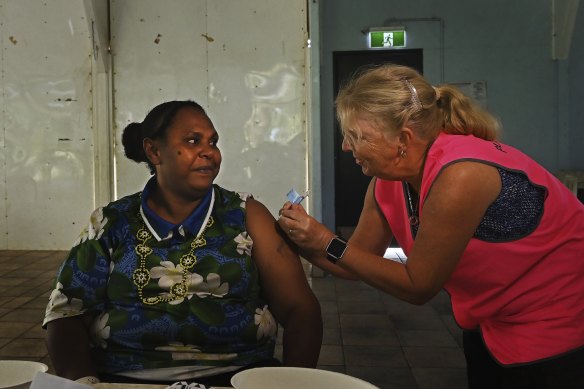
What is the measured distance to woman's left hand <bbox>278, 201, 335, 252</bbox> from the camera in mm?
1501

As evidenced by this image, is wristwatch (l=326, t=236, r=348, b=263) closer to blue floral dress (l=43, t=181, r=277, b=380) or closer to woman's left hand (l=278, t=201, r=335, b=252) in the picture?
woman's left hand (l=278, t=201, r=335, b=252)

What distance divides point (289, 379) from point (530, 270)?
0.70 m

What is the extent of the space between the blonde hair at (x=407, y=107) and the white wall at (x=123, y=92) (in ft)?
14.3

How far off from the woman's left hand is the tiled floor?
1540mm

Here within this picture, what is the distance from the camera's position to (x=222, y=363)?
1510 millimetres

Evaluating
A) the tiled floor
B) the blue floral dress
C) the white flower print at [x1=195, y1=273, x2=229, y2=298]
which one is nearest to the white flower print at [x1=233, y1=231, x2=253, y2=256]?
the blue floral dress

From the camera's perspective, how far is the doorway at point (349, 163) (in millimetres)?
7008

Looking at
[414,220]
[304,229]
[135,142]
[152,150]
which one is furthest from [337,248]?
[135,142]

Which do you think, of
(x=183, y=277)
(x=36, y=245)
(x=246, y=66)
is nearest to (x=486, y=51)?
(x=246, y=66)

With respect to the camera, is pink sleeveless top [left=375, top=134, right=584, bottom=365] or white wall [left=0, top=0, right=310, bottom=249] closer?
pink sleeveless top [left=375, top=134, right=584, bottom=365]

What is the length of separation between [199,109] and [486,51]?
19.5ft

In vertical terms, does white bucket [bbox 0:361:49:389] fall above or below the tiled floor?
above

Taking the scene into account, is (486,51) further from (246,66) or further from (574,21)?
(246,66)

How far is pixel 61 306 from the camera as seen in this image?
5.06ft
